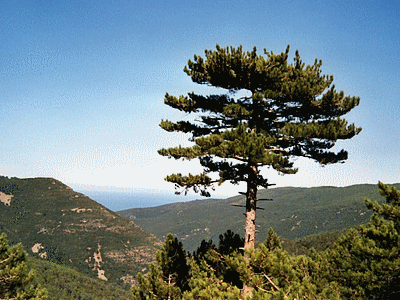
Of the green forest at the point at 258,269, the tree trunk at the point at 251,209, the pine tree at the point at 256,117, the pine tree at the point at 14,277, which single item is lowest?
the pine tree at the point at 14,277

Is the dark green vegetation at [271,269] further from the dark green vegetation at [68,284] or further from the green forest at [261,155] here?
the dark green vegetation at [68,284]

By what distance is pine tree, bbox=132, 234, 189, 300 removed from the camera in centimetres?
1489

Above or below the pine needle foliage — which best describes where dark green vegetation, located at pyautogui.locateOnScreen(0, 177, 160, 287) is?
below

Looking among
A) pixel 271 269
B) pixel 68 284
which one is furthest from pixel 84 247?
pixel 271 269

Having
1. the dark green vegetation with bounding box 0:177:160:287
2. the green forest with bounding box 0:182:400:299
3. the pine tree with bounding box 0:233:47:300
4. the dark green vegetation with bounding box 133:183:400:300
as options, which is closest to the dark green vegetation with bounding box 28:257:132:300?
the dark green vegetation with bounding box 0:177:160:287

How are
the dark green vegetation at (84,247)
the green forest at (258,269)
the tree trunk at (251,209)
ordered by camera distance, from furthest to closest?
1. the dark green vegetation at (84,247)
2. the tree trunk at (251,209)
3. the green forest at (258,269)

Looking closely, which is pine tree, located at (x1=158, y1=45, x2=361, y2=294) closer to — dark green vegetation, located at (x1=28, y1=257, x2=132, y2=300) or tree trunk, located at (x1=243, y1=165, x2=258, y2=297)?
tree trunk, located at (x1=243, y1=165, x2=258, y2=297)

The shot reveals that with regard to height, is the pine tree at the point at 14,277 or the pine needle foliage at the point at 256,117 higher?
the pine needle foliage at the point at 256,117

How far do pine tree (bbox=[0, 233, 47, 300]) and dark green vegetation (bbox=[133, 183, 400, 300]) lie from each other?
878 centimetres

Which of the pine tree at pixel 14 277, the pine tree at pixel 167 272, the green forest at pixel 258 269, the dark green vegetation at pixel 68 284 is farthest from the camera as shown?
the dark green vegetation at pixel 68 284

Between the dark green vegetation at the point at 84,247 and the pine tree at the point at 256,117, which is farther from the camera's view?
the dark green vegetation at the point at 84,247

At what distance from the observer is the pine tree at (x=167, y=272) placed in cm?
1489

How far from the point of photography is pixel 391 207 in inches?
399

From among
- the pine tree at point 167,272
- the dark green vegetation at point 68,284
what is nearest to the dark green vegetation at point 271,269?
the pine tree at point 167,272
